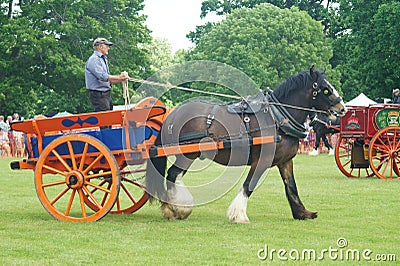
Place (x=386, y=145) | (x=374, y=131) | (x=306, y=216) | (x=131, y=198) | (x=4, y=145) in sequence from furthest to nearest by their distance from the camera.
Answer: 1. (x=4, y=145)
2. (x=386, y=145)
3. (x=374, y=131)
4. (x=131, y=198)
5. (x=306, y=216)

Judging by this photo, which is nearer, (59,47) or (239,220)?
(239,220)

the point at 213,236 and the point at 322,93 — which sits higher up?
the point at 322,93

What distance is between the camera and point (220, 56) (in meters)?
42.5

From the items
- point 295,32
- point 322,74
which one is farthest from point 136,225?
point 295,32

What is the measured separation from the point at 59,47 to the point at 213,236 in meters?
31.7

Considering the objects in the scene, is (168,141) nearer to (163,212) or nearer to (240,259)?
(163,212)

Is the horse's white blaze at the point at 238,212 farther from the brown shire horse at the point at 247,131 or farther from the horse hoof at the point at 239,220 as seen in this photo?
the brown shire horse at the point at 247,131

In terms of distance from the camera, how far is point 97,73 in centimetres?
901

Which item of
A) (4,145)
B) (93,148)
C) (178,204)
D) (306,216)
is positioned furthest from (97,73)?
(4,145)

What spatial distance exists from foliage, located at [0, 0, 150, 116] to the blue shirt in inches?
1101

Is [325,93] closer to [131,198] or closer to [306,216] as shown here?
[306,216]

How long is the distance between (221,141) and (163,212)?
3.97ft

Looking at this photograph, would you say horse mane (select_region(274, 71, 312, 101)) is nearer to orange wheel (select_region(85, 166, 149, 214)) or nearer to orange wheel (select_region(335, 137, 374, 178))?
orange wheel (select_region(85, 166, 149, 214))

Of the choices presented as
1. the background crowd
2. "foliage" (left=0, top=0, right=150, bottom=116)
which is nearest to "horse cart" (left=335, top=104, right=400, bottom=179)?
the background crowd
